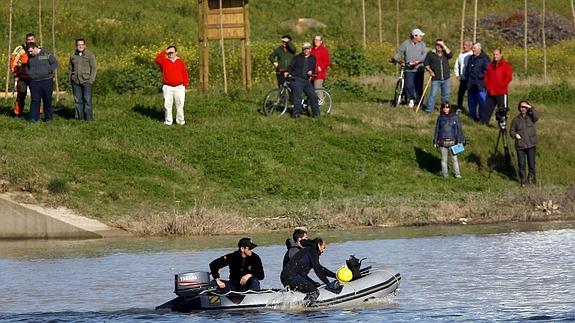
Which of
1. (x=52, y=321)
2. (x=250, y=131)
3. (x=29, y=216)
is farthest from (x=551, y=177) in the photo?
(x=52, y=321)

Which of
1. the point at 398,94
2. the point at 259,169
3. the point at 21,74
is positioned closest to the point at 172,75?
the point at 259,169

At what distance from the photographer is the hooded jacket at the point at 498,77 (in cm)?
3584

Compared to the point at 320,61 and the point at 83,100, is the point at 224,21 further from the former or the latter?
the point at 83,100

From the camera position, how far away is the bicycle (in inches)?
1419

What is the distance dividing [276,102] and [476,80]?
5.20m

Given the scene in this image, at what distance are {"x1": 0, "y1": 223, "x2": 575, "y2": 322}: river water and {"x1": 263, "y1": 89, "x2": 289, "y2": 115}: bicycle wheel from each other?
25.8 ft

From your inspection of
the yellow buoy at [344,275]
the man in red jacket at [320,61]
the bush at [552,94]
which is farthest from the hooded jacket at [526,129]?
the yellow buoy at [344,275]

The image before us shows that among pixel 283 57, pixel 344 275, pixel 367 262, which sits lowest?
pixel 367 262

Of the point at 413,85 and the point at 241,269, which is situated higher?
the point at 413,85

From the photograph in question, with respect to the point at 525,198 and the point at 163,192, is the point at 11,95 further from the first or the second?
the point at 525,198

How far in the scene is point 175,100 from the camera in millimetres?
34219

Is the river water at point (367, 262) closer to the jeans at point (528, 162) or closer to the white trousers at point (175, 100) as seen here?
the jeans at point (528, 162)

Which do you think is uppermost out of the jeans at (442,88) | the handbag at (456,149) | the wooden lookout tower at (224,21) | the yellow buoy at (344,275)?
the wooden lookout tower at (224,21)

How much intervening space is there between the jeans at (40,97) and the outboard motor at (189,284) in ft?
46.4
